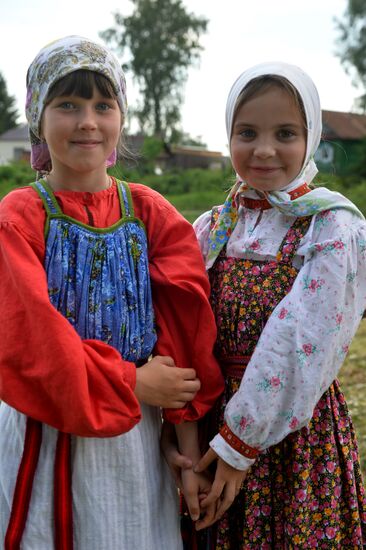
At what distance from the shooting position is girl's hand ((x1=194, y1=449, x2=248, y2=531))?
1752 mm

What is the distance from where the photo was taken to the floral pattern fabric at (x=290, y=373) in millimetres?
1697

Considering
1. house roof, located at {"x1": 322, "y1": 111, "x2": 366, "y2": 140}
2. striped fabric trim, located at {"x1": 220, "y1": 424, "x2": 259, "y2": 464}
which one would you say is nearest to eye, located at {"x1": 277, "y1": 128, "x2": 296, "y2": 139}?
striped fabric trim, located at {"x1": 220, "y1": 424, "x2": 259, "y2": 464}

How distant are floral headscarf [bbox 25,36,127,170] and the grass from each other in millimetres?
2574

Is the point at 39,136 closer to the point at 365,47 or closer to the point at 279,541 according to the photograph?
the point at 279,541

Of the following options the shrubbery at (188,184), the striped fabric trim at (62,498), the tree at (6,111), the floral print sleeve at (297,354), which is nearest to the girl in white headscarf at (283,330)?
the floral print sleeve at (297,354)

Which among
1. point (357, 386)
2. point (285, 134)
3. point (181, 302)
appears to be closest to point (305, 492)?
point (181, 302)

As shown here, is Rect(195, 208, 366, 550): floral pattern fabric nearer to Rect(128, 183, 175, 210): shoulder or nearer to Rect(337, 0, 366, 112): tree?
Rect(128, 183, 175, 210): shoulder

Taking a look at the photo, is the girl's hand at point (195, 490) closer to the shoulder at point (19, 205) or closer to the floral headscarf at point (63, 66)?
the shoulder at point (19, 205)

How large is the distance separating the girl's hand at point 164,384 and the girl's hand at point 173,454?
15 centimetres

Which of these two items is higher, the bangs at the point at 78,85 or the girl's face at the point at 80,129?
the bangs at the point at 78,85

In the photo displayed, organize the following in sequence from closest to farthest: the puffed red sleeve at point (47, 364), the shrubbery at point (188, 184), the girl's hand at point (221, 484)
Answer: the puffed red sleeve at point (47, 364) → the girl's hand at point (221, 484) → the shrubbery at point (188, 184)

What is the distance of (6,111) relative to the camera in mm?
48094

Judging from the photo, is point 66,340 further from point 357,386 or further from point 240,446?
point 357,386

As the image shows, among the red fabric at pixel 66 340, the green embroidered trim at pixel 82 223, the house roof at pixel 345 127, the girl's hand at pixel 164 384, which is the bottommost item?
the house roof at pixel 345 127
